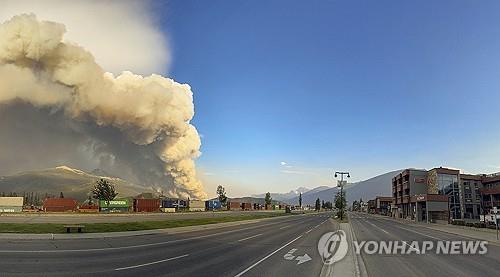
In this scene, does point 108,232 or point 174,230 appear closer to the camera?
point 108,232

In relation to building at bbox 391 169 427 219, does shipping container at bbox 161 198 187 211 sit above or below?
below

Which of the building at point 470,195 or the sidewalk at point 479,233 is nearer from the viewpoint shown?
the sidewalk at point 479,233

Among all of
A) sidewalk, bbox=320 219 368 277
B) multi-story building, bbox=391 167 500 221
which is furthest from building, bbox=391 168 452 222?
sidewalk, bbox=320 219 368 277

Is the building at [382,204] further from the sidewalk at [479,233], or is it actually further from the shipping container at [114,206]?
the sidewalk at [479,233]

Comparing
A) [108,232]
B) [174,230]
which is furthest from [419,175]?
[108,232]

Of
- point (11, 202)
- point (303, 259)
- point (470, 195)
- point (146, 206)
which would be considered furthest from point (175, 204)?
point (303, 259)

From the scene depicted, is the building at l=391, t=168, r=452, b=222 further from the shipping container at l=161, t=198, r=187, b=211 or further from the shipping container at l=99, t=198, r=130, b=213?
the shipping container at l=99, t=198, r=130, b=213

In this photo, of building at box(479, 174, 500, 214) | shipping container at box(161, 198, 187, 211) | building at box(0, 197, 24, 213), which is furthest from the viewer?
shipping container at box(161, 198, 187, 211)

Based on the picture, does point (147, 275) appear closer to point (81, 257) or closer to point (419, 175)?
point (81, 257)

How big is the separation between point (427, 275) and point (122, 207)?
9014 centimetres

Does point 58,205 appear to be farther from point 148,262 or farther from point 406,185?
point 406,185

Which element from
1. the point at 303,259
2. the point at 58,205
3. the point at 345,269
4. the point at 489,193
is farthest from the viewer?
the point at 489,193

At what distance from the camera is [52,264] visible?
48.4 feet

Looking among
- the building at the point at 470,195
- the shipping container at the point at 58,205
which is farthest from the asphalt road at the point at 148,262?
the building at the point at 470,195
